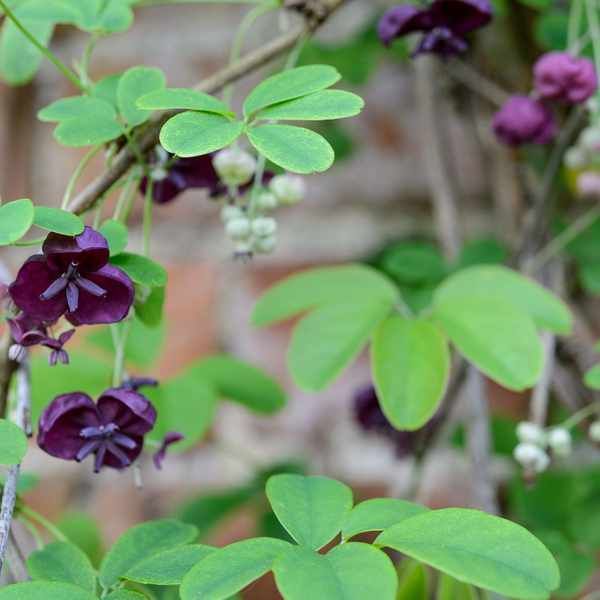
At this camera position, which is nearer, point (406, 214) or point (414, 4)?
point (414, 4)

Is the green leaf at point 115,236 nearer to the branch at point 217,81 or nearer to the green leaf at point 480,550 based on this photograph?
the branch at point 217,81

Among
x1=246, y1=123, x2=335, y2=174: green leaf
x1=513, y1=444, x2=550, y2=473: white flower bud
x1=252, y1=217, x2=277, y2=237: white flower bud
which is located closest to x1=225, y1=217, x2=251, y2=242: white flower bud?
x1=252, y1=217, x2=277, y2=237: white flower bud

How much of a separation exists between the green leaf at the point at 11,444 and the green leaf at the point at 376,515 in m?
0.12

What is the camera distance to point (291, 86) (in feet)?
1.35

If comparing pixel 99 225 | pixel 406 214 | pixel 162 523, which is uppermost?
pixel 99 225

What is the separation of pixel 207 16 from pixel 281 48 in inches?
20.6

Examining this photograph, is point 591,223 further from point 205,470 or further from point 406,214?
point 205,470

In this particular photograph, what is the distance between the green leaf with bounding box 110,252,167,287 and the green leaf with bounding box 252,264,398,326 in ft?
0.71

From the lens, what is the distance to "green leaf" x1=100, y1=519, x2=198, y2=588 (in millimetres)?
409

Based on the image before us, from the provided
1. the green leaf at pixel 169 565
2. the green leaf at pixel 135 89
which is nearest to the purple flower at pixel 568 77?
the green leaf at pixel 135 89

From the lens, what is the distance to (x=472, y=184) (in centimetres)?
98

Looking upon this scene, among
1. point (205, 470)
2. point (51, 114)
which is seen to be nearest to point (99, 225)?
point (51, 114)

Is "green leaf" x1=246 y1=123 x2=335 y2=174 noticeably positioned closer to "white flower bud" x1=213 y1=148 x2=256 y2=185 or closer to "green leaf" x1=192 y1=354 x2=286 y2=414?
"white flower bud" x1=213 y1=148 x2=256 y2=185

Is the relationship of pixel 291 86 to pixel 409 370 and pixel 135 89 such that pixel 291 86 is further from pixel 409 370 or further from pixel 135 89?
Answer: pixel 409 370
